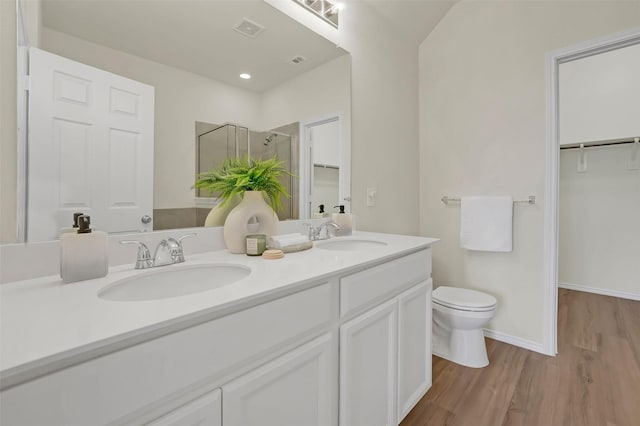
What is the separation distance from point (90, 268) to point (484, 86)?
2.62 meters

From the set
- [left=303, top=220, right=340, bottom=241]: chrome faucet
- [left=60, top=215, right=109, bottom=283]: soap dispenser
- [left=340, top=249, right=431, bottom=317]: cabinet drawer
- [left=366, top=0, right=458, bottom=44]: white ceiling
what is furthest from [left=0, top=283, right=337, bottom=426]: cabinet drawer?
[left=366, top=0, right=458, bottom=44]: white ceiling

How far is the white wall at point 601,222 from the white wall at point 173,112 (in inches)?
149

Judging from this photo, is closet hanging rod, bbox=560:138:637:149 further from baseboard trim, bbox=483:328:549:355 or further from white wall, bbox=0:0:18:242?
white wall, bbox=0:0:18:242

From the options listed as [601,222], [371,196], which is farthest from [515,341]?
[601,222]

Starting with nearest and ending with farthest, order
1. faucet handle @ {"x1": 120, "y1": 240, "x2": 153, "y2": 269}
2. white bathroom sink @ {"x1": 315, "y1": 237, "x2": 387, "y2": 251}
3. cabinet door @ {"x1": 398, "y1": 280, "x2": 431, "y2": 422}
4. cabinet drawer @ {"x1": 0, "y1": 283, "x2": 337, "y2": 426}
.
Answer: cabinet drawer @ {"x1": 0, "y1": 283, "x2": 337, "y2": 426}, faucet handle @ {"x1": 120, "y1": 240, "x2": 153, "y2": 269}, cabinet door @ {"x1": 398, "y1": 280, "x2": 431, "y2": 422}, white bathroom sink @ {"x1": 315, "y1": 237, "x2": 387, "y2": 251}

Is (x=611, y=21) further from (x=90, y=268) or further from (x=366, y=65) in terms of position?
(x=90, y=268)

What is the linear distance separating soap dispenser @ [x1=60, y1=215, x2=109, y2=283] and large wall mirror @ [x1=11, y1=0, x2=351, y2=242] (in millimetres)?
133

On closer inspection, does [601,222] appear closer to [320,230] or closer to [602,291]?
[602,291]

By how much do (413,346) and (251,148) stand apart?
1202mm

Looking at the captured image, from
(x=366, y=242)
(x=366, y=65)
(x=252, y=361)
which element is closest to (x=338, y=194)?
(x=366, y=242)

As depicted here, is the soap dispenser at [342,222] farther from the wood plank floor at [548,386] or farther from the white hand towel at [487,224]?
the white hand towel at [487,224]

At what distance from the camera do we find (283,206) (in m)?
1.49

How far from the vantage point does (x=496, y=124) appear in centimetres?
214

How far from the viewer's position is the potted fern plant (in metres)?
1.14
